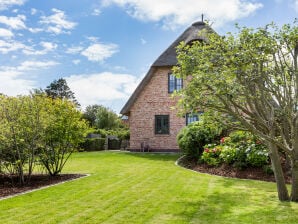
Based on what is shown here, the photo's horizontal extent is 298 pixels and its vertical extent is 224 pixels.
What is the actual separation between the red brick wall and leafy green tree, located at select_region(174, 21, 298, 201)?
1407 centimetres

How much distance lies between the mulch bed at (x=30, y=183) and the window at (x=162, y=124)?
1124 centimetres

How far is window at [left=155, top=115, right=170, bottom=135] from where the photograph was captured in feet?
70.7

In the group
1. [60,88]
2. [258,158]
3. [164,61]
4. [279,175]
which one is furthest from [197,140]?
[60,88]

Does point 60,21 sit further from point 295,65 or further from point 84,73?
point 84,73

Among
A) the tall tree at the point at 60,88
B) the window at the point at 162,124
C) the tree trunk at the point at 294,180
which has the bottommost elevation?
the tree trunk at the point at 294,180

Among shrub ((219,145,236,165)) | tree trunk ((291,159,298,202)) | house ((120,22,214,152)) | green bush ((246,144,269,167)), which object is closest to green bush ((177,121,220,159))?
shrub ((219,145,236,165))

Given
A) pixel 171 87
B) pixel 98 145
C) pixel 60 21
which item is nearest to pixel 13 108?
pixel 60 21

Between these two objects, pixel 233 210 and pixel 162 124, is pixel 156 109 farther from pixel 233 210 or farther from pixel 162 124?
pixel 233 210

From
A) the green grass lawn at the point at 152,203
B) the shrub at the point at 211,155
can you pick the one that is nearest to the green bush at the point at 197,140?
the shrub at the point at 211,155

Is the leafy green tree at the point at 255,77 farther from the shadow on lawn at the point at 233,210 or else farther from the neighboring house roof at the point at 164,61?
the neighboring house roof at the point at 164,61

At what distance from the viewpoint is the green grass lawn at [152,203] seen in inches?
222

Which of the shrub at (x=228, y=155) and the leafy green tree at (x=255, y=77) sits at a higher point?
the leafy green tree at (x=255, y=77)

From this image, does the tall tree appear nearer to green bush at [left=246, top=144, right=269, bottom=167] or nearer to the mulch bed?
the mulch bed

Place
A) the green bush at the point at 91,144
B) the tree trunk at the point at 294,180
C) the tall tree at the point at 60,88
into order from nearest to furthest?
the tree trunk at the point at 294,180 → the green bush at the point at 91,144 → the tall tree at the point at 60,88
